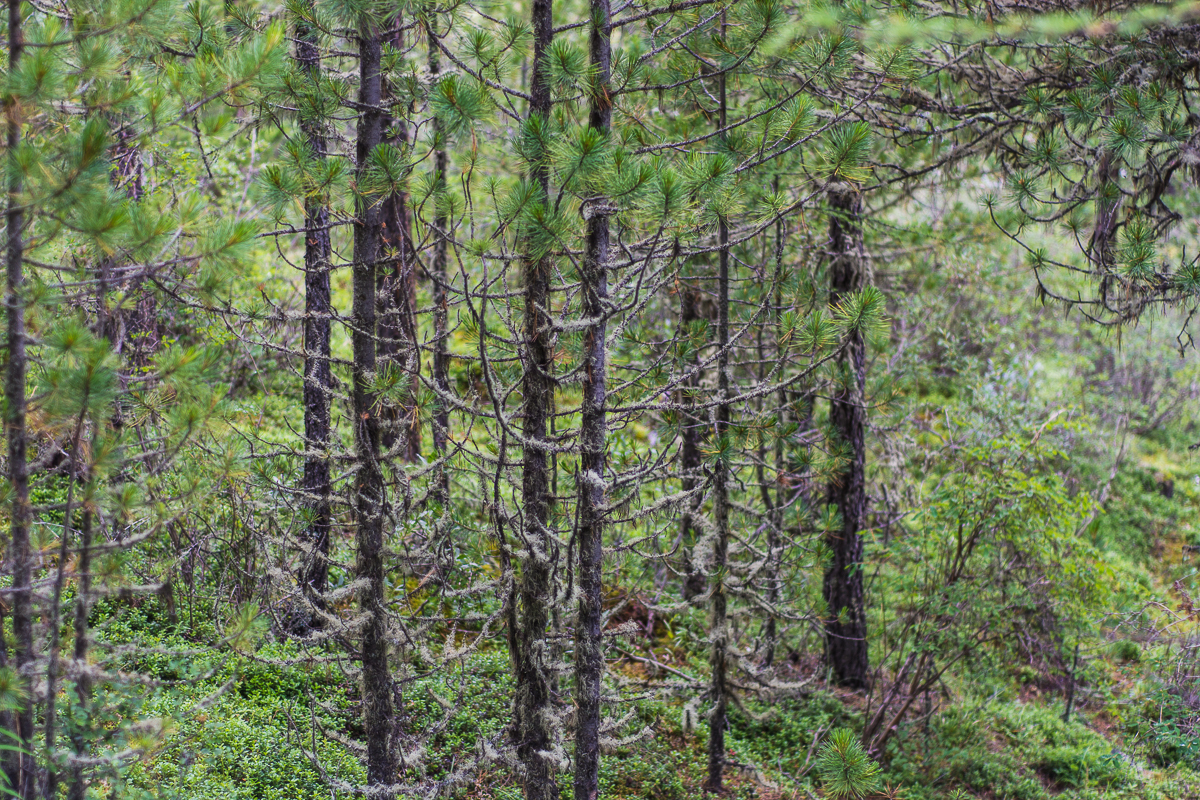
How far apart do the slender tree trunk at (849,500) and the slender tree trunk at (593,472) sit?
3593mm

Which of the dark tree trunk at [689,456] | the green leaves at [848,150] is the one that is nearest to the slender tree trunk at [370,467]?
the dark tree trunk at [689,456]

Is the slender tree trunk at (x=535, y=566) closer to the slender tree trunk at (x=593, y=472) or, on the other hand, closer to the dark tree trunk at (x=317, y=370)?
the slender tree trunk at (x=593, y=472)

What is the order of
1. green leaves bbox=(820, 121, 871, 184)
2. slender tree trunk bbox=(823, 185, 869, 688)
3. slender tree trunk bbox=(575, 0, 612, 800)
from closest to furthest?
green leaves bbox=(820, 121, 871, 184), slender tree trunk bbox=(575, 0, 612, 800), slender tree trunk bbox=(823, 185, 869, 688)

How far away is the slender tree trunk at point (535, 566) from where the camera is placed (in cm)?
394

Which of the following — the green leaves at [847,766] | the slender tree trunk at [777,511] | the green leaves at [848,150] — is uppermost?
the green leaves at [848,150]

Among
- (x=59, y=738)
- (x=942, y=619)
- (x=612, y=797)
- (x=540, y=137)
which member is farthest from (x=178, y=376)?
(x=942, y=619)

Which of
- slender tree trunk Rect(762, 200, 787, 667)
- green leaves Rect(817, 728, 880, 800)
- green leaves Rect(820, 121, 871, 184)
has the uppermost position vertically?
green leaves Rect(820, 121, 871, 184)

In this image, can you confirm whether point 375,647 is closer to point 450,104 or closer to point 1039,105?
point 450,104

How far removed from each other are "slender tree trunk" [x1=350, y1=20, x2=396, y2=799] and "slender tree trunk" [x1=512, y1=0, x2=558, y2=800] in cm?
66

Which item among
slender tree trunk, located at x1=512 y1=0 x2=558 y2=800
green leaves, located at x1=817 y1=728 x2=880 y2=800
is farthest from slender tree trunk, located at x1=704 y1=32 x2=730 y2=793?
slender tree trunk, located at x1=512 y1=0 x2=558 y2=800

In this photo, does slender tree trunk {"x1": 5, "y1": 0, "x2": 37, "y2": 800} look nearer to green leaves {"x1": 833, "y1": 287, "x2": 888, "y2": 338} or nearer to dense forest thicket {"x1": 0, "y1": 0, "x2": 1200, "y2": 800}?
dense forest thicket {"x1": 0, "y1": 0, "x2": 1200, "y2": 800}

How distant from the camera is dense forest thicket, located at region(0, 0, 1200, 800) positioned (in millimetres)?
2879

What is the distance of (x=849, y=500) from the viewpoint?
7512 millimetres

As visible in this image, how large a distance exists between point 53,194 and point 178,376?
0.66m
